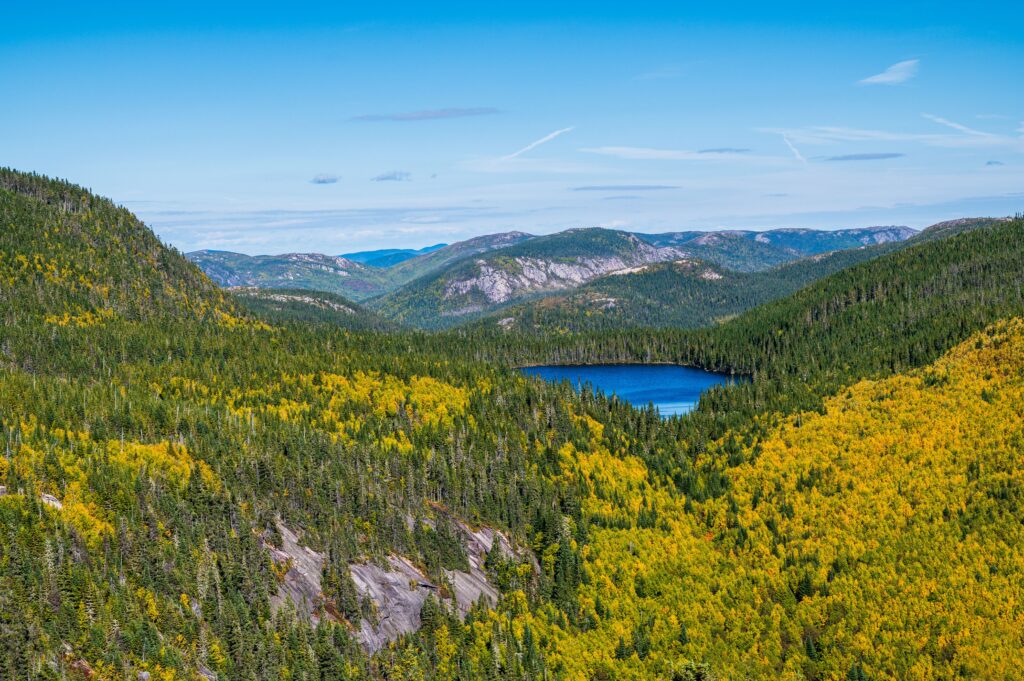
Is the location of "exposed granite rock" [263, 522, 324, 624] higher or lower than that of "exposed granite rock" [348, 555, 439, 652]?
higher

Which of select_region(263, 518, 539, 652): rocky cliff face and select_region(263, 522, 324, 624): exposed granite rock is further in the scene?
select_region(263, 518, 539, 652): rocky cliff face

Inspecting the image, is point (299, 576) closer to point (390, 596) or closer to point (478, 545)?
point (390, 596)

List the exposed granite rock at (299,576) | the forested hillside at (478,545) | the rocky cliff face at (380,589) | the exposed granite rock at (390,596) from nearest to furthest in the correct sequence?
the forested hillside at (478,545)
the exposed granite rock at (299,576)
the rocky cliff face at (380,589)
the exposed granite rock at (390,596)

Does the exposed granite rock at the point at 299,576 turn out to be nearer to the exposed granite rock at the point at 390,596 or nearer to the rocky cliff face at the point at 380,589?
the rocky cliff face at the point at 380,589

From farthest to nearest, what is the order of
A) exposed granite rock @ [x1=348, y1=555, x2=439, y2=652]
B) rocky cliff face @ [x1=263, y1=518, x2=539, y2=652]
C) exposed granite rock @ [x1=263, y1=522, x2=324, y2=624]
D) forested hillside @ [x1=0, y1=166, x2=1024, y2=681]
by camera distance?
exposed granite rock @ [x1=348, y1=555, x2=439, y2=652], rocky cliff face @ [x1=263, y1=518, x2=539, y2=652], exposed granite rock @ [x1=263, y1=522, x2=324, y2=624], forested hillside @ [x1=0, y1=166, x2=1024, y2=681]

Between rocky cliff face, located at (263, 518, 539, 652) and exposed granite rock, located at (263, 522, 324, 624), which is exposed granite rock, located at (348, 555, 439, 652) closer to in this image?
rocky cliff face, located at (263, 518, 539, 652)

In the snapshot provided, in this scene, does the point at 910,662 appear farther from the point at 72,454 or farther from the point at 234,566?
the point at 72,454

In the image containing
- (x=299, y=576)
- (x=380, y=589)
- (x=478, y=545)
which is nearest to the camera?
(x=299, y=576)

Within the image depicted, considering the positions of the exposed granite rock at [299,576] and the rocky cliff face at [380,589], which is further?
the rocky cliff face at [380,589]

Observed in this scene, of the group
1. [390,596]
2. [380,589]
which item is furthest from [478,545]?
[380,589]

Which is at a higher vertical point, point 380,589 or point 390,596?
point 380,589

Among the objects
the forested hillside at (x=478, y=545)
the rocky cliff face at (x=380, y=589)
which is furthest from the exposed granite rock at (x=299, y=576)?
the forested hillside at (x=478, y=545)

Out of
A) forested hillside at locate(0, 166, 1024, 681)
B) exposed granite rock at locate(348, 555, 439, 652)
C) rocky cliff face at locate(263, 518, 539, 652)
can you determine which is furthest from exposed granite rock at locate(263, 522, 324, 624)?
Result: exposed granite rock at locate(348, 555, 439, 652)
